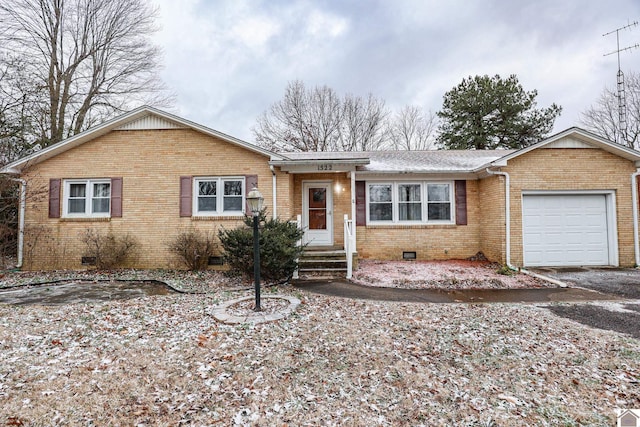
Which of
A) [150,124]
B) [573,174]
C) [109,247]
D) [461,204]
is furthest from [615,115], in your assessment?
[109,247]

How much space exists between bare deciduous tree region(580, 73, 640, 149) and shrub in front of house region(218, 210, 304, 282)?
2302cm

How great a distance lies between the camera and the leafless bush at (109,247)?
29.2 ft

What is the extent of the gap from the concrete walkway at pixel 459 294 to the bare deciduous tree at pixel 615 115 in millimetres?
19188

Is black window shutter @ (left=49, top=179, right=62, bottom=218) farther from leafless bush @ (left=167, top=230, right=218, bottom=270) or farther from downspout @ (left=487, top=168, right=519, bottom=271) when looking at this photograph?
downspout @ (left=487, top=168, right=519, bottom=271)

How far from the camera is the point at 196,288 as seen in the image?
6988 millimetres

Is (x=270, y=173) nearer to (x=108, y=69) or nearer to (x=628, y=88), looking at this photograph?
(x=108, y=69)

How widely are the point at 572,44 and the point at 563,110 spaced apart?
6973 mm

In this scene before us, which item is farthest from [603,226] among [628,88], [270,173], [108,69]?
[108,69]

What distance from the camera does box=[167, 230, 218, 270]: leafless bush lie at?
29.1 feet

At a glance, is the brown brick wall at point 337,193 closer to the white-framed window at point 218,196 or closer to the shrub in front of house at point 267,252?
the white-framed window at point 218,196

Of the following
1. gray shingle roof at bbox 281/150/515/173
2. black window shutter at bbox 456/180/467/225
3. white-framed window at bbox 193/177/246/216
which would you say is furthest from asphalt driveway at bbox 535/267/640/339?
white-framed window at bbox 193/177/246/216

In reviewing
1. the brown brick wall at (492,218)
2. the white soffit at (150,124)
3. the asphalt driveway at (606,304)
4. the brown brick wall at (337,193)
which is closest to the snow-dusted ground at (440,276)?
the brown brick wall at (492,218)

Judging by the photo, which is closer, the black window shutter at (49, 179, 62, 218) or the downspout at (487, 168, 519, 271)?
the downspout at (487, 168, 519, 271)

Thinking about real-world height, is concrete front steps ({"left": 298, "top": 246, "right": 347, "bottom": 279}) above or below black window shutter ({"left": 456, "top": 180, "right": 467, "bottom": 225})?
below
